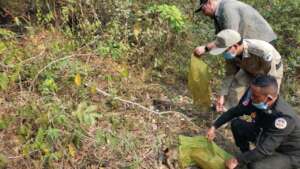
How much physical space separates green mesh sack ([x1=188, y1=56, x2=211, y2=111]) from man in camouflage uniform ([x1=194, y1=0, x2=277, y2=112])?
14 cm

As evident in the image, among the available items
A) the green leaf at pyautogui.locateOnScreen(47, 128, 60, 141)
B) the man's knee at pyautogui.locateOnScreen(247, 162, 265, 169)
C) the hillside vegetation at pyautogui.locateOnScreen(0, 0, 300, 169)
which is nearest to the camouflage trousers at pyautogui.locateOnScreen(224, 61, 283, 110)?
the hillside vegetation at pyautogui.locateOnScreen(0, 0, 300, 169)

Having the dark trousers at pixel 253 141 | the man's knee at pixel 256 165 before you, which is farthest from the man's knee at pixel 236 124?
the man's knee at pixel 256 165

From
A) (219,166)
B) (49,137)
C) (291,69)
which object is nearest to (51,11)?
(49,137)

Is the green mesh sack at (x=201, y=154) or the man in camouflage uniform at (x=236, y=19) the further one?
the man in camouflage uniform at (x=236, y=19)

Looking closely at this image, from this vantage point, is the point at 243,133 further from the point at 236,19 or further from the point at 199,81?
the point at 236,19

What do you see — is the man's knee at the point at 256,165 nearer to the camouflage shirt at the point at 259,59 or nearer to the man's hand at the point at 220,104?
the camouflage shirt at the point at 259,59

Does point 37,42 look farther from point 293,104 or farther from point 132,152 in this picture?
point 293,104

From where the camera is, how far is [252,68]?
4.72 metres

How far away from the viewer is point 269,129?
3.99 metres

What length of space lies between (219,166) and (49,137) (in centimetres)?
143

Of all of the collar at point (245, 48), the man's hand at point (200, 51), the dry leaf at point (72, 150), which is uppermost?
the collar at point (245, 48)

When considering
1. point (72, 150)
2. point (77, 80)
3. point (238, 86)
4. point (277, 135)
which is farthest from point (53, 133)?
point (238, 86)

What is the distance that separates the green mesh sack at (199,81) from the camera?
5.04 metres

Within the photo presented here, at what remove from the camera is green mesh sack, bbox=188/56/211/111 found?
5036 millimetres
